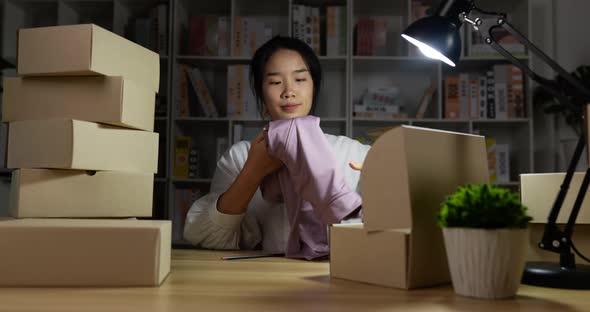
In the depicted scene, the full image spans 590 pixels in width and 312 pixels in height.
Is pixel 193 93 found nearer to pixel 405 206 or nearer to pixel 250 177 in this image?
pixel 250 177

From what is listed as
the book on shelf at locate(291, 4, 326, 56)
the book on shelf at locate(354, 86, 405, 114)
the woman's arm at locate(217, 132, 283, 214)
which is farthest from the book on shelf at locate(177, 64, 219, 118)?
the woman's arm at locate(217, 132, 283, 214)

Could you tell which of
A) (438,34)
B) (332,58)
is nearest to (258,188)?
(438,34)

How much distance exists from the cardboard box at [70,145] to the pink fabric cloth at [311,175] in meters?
0.31

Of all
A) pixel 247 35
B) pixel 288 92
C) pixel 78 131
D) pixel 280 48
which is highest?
pixel 247 35

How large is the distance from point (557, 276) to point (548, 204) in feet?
0.72

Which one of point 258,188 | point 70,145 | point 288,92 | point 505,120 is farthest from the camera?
point 505,120

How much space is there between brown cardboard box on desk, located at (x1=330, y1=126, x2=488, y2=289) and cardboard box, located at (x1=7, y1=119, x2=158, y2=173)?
0.48m

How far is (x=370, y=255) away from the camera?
0.74m

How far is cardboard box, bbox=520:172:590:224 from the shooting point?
0.89 meters

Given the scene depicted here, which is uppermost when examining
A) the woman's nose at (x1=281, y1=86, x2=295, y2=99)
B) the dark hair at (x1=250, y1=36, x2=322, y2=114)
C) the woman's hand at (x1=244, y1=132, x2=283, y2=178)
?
the dark hair at (x1=250, y1=36, x2=322, y2=114)

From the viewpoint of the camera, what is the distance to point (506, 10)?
3.15 metres

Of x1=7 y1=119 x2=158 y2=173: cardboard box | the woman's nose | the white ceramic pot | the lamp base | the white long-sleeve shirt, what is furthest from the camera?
the woman's nose

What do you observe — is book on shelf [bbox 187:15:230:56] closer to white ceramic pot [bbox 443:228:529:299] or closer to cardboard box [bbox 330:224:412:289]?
cardboard box [bbox 330:224:412:289]

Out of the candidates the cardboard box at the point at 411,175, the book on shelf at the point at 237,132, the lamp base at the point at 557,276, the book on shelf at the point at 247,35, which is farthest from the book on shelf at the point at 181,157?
Answer: the lamp base at the point at 557,276
